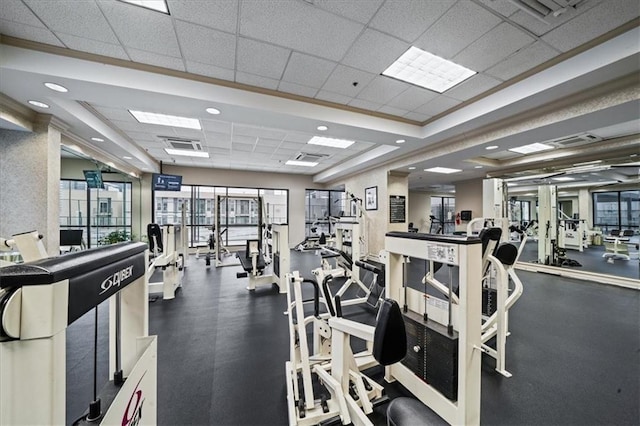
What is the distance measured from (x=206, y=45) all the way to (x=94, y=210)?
6816 mm

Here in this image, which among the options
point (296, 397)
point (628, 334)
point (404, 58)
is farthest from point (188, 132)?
point (628, 334)

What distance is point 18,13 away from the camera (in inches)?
77.1

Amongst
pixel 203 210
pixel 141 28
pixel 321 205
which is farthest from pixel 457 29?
pixel 321 205

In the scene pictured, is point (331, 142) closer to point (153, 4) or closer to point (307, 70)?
point (307, 70)

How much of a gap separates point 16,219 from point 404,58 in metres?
5.02

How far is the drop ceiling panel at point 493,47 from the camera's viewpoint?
2174mm

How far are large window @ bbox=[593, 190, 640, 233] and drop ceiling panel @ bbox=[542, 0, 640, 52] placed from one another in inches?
417

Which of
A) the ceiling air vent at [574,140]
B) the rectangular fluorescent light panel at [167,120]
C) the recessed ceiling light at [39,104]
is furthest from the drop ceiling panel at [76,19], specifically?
the ceiling air vent at [574,140]

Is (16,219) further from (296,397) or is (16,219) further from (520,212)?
(520,212)

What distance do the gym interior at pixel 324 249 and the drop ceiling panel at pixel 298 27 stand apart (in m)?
0.02

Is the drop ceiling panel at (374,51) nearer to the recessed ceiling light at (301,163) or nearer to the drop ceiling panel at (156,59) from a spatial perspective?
the drop ceiling panel at (156,59)

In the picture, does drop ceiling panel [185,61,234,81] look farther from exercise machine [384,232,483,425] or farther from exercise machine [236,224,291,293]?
exercise machine [384,232,483,425]

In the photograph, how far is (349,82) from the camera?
2.99 meters

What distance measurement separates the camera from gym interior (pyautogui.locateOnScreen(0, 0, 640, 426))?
107 centimetres
